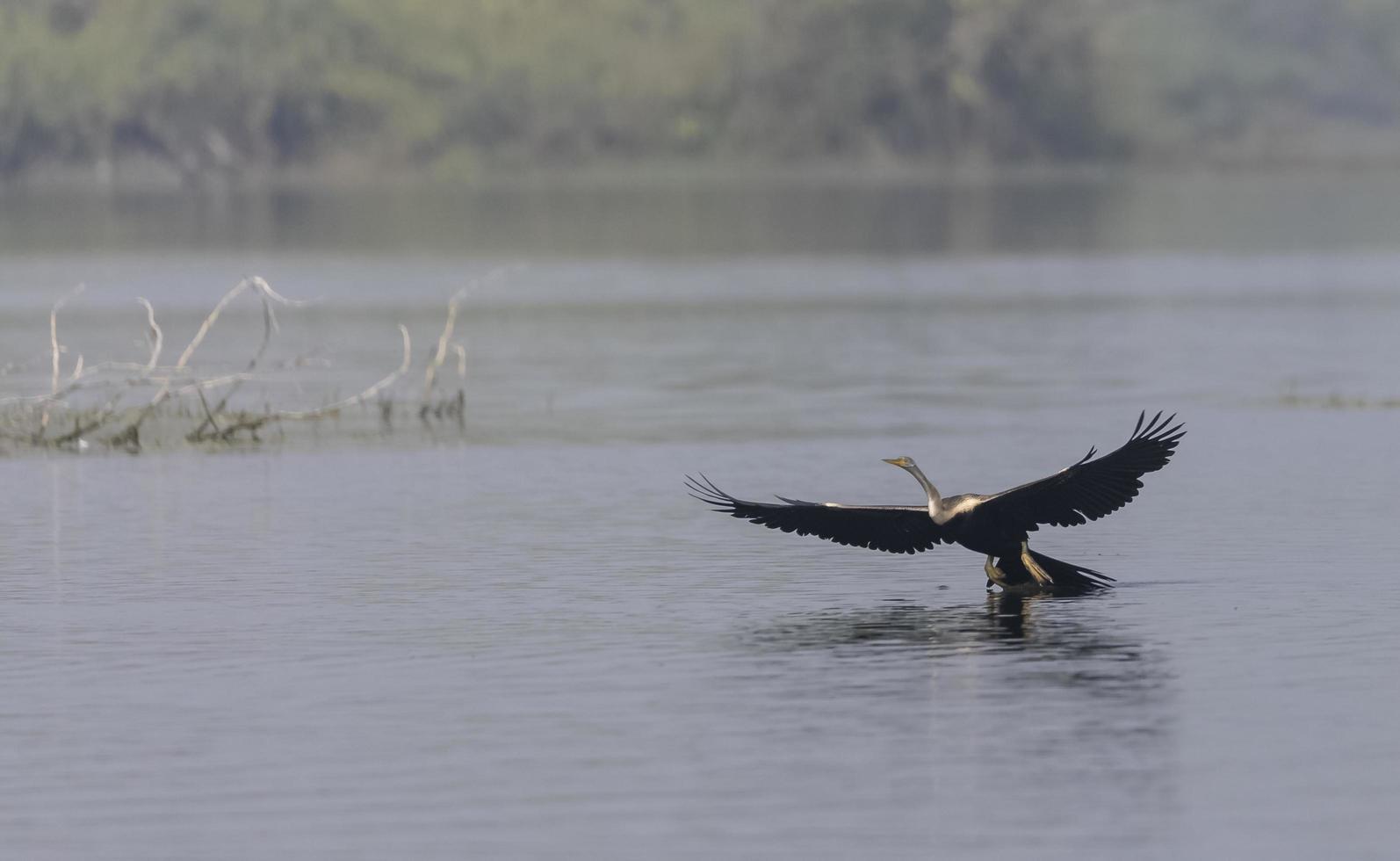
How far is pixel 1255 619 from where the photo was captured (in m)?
15.4

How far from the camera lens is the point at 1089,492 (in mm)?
15523

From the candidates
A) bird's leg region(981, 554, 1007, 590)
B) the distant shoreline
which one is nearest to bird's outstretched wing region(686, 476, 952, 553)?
bird's leg region(981, 554, 1007, 590)

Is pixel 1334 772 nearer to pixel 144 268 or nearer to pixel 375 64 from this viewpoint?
pixel 144 268

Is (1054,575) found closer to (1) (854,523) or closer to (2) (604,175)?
(1) (854,523)

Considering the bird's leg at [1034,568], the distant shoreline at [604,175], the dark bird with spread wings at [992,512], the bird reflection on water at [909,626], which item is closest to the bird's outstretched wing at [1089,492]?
the dark bird with spread wings at [992,512]

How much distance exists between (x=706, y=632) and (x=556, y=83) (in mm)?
107863

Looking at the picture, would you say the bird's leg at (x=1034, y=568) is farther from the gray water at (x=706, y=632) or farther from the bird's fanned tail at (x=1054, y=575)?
the gray water at (x=706, y=632)

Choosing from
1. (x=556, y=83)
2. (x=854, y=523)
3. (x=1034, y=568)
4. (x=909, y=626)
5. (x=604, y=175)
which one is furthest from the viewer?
(x=604, y=175)

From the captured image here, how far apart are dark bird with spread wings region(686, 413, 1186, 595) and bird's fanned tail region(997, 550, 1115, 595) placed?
1 cm

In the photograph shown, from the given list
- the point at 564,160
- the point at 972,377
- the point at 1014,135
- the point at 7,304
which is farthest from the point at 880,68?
the point at 972,377

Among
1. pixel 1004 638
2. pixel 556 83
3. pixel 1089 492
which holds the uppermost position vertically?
pixel 556 83

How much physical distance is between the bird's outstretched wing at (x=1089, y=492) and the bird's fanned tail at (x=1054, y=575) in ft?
1.48

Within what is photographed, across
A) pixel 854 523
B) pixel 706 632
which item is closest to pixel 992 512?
pixel 854 523

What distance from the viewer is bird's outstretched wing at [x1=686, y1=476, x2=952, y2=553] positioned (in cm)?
1562
